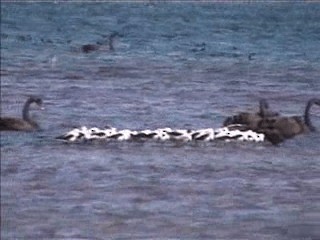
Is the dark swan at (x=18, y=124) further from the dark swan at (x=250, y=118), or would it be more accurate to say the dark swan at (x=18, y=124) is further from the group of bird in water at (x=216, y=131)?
the dark swan at (x=250, y=118)

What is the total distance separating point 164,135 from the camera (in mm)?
12984

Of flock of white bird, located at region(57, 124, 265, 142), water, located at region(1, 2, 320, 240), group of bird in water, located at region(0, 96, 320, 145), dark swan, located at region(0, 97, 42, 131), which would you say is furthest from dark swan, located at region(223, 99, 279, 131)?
dark swan, located at region(0, 97, 42, 131)

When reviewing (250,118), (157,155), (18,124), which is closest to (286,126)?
(250,118)

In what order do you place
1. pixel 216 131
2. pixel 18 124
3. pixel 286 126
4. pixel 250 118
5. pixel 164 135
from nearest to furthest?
pixel 164 135 < pixel 216 131 < pixel 286 126 < pixel 18 124 < pixel 250 118

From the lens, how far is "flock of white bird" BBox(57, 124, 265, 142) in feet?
42.1

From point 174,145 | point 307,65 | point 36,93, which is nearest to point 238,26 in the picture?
point 307,65

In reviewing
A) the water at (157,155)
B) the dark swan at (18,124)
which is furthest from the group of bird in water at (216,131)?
the water at (157,155)

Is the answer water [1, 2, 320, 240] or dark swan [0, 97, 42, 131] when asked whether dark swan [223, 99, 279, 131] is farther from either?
dark swan [0, 97, 42, 131]

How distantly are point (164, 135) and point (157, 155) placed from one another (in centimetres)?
112

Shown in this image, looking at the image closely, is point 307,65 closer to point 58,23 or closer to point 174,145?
point 174,145

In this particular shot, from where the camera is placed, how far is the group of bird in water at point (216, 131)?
12.9m

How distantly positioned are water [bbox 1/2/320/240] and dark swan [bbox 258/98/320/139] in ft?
0.50

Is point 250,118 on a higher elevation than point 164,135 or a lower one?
lower

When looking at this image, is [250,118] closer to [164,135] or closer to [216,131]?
[216,131]
